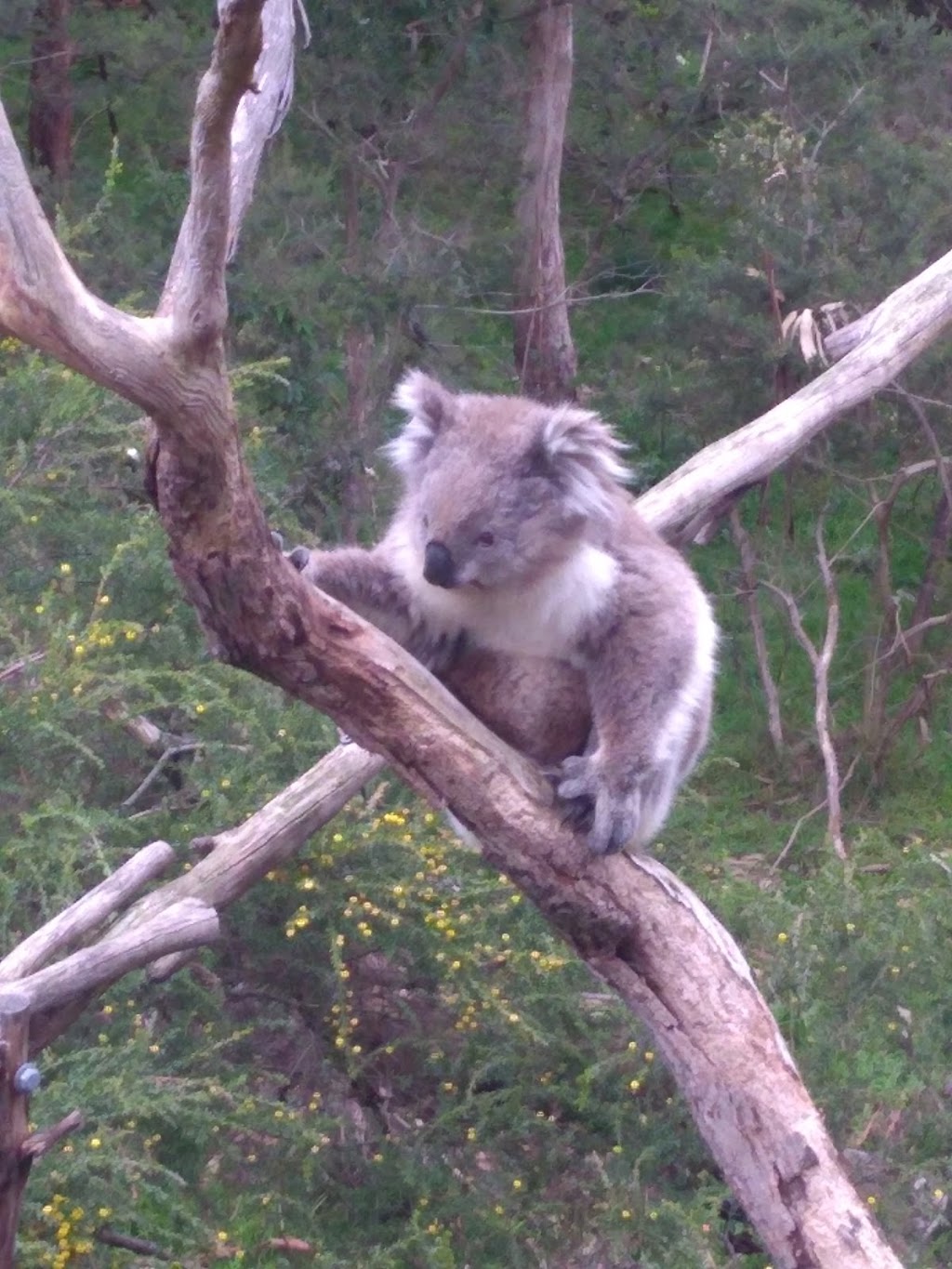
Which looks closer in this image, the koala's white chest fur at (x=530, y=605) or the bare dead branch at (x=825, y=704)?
the koala's white chest fur at (x=530, y=605)

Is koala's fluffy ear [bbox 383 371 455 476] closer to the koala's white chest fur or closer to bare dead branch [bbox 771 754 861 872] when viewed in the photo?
the koala's white chest fur

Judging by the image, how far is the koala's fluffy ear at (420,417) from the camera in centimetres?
294

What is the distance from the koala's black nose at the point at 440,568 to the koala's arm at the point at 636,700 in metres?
0.29

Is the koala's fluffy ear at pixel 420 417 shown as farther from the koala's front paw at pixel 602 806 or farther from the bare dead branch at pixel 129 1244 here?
the bare dead branch at pixel 129 1244

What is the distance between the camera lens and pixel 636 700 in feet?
8.72

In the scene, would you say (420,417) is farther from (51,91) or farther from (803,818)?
(51,91)

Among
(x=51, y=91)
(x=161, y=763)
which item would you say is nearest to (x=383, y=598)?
(x=161, y=763)

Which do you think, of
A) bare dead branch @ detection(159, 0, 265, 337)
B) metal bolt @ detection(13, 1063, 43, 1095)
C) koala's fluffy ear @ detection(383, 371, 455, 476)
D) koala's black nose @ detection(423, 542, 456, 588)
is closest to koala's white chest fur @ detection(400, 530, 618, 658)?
koala's black nose @ detection(423, 542, 456, 588)

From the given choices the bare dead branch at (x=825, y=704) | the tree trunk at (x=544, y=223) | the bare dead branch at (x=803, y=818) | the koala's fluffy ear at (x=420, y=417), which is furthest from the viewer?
the tree trunk at (x=544, y=223)

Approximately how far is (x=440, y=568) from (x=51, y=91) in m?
5.70

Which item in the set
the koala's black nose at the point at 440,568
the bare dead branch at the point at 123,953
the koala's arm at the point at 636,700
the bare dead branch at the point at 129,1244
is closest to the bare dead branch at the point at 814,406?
the koala's arm at the point at 636,700

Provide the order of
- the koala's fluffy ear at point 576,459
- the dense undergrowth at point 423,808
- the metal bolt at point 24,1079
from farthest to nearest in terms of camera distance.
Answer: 1. the dense undergrowth at point 423,808
2. the koala's fluffy ear at point 576,459
3. the metal bolt at point 24,1079

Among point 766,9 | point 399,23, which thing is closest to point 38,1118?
point 399,23

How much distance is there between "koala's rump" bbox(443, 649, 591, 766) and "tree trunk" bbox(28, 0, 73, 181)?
Result: 17.2 feet
